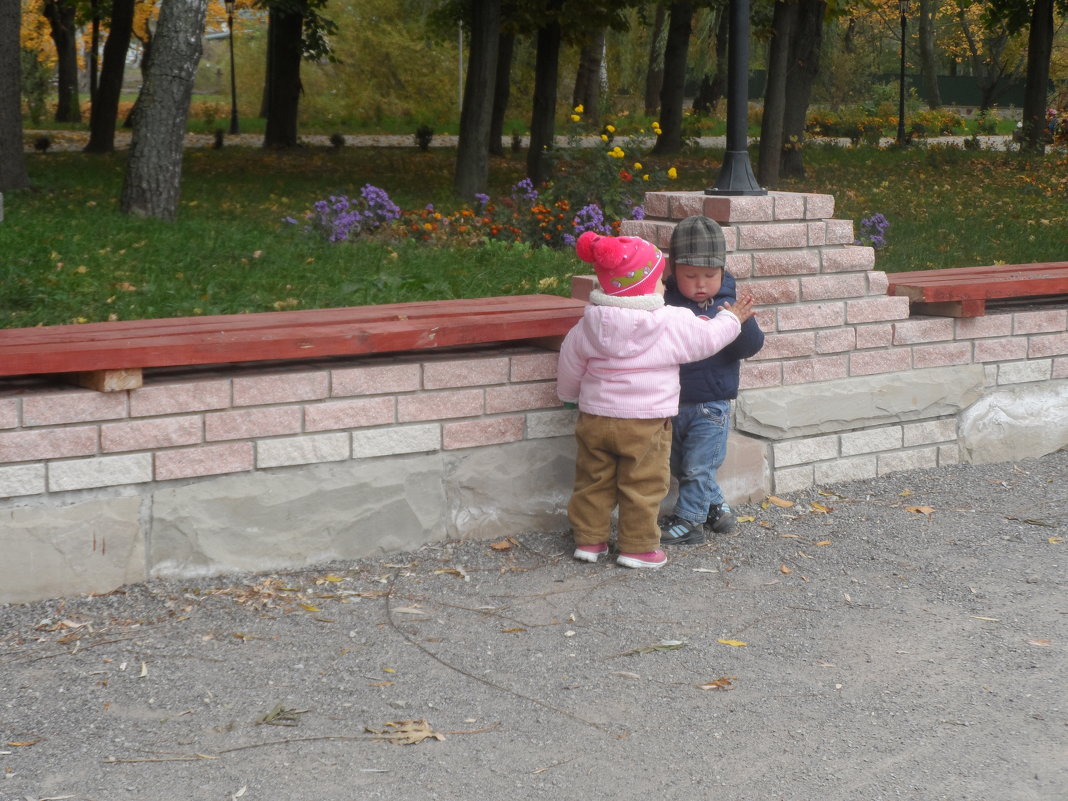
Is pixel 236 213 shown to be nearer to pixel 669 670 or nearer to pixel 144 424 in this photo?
pixel 144 424

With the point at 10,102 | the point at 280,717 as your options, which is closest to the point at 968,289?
the point at 280,717

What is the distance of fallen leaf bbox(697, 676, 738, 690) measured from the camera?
3451 mm

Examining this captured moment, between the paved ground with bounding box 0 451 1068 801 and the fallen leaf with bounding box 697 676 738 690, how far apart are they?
0.01m

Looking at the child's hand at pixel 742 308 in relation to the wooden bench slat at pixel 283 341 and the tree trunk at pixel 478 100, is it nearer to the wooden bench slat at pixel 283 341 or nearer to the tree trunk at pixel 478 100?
the wooden bench slat at pixel 283 341

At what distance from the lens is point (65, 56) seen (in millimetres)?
32719

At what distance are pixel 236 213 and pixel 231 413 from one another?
7593 mm

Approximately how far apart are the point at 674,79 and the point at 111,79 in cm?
992

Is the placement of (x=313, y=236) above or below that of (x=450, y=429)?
above

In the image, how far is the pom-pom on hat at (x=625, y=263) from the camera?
423 centimetres

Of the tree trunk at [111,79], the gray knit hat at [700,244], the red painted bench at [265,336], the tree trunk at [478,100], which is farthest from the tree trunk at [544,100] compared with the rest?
the gray knit hat at [700,244]

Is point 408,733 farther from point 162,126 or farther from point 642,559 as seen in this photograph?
point 162,126

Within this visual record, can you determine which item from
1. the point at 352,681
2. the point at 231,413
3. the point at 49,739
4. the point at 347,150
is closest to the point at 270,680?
→ the point at 352,681

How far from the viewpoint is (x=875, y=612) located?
13.3 feet

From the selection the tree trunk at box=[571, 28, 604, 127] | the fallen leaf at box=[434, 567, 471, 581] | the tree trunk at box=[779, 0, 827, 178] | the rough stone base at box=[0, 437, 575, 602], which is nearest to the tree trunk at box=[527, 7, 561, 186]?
the tree trunk at box=[779, 0, 827, 178]
